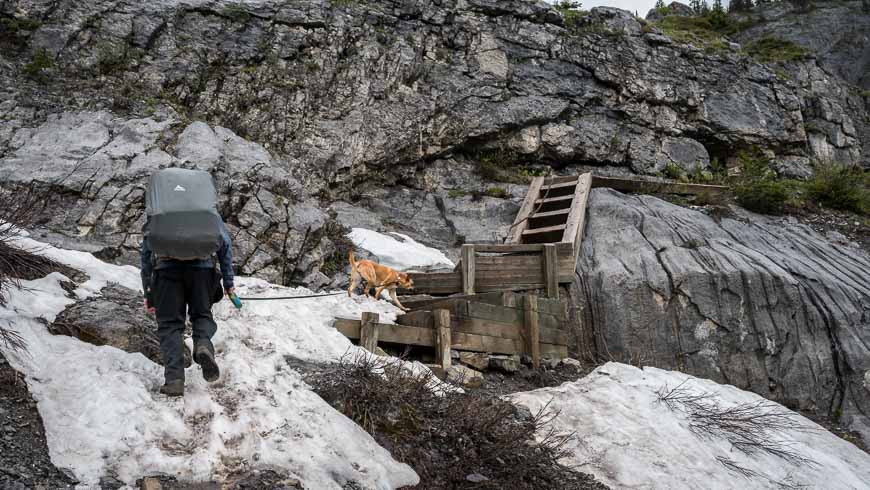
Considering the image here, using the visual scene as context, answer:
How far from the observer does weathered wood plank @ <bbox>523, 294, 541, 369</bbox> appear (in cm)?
884

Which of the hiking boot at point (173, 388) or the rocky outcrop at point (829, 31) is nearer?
the hiking boot at point (173, 388)

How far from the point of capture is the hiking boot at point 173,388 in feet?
16.9

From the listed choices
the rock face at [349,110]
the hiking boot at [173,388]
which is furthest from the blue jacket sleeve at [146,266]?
the rock face at [349,110]

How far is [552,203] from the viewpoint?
14180mm

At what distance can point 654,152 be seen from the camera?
1791 centimetres

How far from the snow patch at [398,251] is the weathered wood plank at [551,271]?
241 cm

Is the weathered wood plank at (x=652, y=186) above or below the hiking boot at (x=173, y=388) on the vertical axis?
above

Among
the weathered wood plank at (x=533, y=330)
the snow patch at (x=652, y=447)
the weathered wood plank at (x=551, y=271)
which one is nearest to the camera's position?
the snow patch at (x=652, y=447)

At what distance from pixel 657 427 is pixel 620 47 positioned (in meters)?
14.5

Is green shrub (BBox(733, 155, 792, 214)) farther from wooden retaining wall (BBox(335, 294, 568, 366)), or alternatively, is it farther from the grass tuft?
the grass tuft

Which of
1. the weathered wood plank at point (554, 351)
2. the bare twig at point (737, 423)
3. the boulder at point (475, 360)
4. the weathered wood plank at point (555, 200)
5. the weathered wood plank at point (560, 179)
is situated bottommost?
the bare twig at point (737, 423)

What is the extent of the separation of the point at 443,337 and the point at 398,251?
4.48 meters

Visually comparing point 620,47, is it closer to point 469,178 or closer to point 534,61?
point 534,61

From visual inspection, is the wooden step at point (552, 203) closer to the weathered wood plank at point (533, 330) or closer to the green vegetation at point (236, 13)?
the weathered wood plank at point (533, 330)
